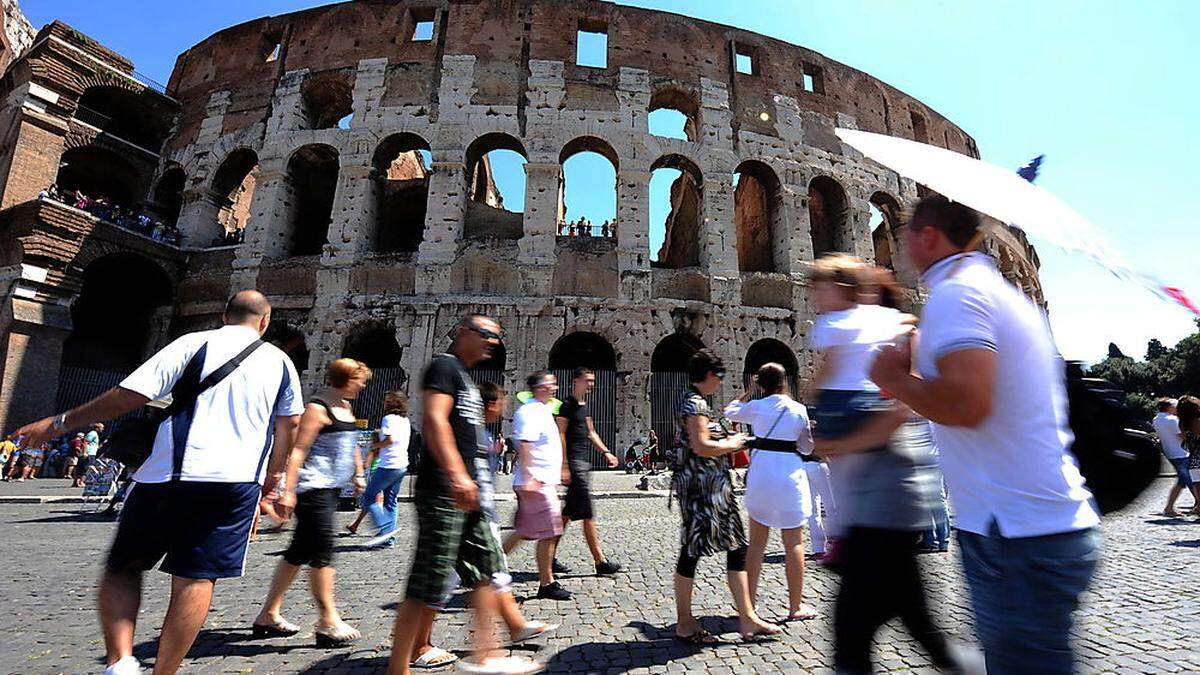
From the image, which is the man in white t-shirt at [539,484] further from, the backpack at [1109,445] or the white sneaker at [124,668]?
the backpack at [1109,445]

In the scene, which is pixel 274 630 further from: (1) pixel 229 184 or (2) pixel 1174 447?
(1) pixel 229 184

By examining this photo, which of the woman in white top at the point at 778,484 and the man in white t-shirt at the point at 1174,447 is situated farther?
the man in white t-shirt at the point at 1174,447

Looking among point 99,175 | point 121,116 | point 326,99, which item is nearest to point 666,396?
point 326,99

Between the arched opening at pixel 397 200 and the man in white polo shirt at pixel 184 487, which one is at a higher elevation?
the arched opening at pixel 397 200

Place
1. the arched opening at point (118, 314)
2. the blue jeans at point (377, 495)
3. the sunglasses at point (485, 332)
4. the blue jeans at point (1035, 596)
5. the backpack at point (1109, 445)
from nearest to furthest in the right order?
the blue jeans at point (1035, 596) → the backpack at point (1109, 445) → the sunglasses at point (485, 332) → the blue jeans at point (377, 495) → the arched opening at point (118, 314)

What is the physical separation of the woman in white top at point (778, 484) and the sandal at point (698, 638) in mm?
325

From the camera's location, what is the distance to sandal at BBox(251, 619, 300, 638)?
3088mm

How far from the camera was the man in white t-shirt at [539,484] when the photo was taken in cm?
367

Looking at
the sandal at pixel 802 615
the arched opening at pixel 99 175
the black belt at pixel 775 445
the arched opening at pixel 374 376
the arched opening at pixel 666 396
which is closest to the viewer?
the black belt at pixel 775 445

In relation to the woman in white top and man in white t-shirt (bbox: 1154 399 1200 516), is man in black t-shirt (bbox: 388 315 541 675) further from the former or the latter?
man in white t-shirt (bbox: 1154 399 1200 516)

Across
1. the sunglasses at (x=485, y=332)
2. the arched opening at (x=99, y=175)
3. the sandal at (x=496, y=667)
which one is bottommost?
the sandal at (x=496, y=667)

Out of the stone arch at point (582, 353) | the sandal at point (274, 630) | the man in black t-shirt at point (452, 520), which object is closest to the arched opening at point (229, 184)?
the stone arch at point (582, 353)

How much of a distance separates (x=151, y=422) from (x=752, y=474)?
2.93 meters

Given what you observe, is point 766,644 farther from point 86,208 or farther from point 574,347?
point 86,208
